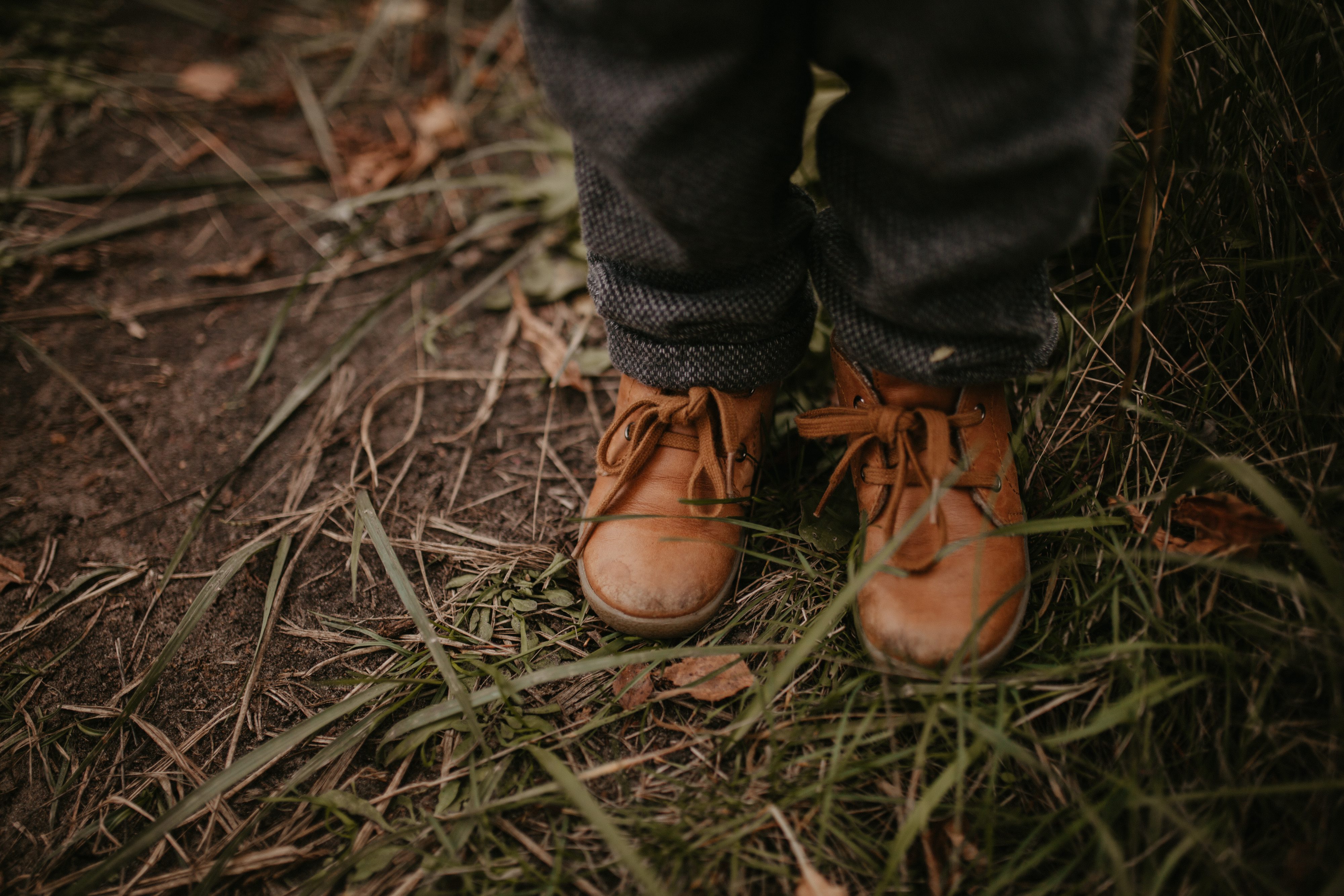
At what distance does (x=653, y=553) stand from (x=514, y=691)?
269 mm

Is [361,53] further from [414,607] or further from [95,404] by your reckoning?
[414,607]

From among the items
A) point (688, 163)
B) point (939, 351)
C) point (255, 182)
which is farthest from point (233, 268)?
point (939, 351)

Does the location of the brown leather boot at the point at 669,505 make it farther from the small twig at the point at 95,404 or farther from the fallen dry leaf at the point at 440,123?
the fallen dry leaf at the point at 440,123

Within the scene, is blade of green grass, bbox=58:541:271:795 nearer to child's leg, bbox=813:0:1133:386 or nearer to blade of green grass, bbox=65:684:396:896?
blade of green grass, bbox=65:684:396:896

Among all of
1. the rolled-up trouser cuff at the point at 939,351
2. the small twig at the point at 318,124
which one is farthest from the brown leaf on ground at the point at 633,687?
the small twig at the point at 318,124

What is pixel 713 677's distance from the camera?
99cm

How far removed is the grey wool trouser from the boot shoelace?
0.07 meters

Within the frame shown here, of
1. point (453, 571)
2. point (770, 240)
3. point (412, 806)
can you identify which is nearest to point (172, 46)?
point (453, 571)

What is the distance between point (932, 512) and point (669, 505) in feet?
1.27

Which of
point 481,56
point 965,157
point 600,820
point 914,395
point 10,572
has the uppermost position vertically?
point 965,157

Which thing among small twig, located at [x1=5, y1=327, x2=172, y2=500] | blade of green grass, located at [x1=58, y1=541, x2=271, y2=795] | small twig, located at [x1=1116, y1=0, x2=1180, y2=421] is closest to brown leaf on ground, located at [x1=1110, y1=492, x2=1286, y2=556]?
small twig, located at [x1=1116, y1=0, x2=1180, y2=421]

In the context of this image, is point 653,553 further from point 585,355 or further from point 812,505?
point 585,355

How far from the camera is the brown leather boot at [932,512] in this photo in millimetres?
911

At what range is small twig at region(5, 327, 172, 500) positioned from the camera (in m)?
1.33
